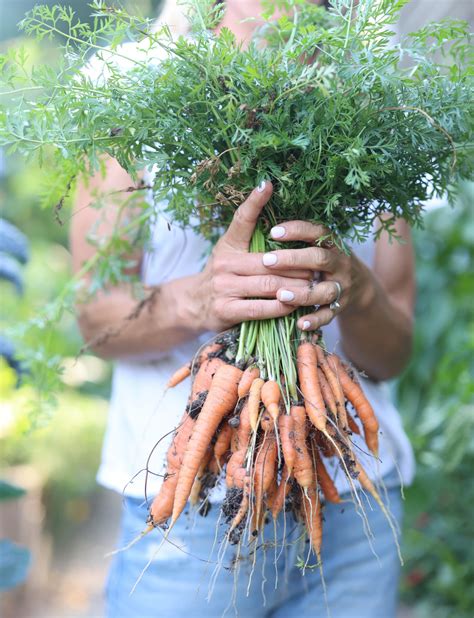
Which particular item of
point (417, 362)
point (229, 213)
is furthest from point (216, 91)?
point (417, 362)

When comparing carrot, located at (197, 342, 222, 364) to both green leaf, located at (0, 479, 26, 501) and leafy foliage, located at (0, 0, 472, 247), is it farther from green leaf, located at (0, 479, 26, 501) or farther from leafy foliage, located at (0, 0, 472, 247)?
green leaf, located at (0, 479, 26, 501)

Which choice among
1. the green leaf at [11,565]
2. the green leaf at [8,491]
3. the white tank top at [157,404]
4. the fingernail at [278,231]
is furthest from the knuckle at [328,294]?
the green leaf at [11,565]

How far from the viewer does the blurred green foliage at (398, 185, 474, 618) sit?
2.28 meters

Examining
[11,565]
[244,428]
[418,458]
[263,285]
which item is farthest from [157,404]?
[418,458]

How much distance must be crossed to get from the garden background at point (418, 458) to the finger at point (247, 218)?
1130 mm

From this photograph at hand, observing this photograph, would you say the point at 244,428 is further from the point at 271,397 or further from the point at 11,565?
the point at 11,565

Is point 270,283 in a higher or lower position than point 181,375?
higher

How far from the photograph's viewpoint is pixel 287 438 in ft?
3.18

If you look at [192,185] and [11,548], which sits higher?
[192,185]

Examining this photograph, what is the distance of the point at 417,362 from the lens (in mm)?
2615

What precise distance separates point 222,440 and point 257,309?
8.7 inches

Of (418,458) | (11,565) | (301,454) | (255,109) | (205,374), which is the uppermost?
(255,109)

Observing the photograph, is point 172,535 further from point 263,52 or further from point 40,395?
point 263,52

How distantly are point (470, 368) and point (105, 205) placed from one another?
4.95ft
